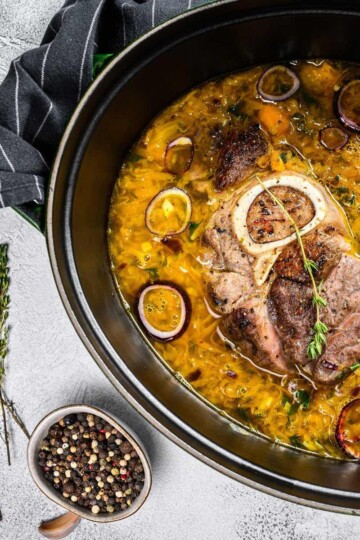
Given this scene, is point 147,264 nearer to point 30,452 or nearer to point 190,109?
point 190,109

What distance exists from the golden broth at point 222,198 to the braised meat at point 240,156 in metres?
0.06

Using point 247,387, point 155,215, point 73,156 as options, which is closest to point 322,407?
point 247,387

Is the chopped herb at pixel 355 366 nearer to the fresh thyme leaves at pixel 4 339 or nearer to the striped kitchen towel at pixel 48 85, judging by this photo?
the striped kitchen towel at pixel 48 85

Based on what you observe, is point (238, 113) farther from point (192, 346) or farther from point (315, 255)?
point (192, 346)

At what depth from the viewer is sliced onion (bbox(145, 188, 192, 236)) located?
3553 millimetres

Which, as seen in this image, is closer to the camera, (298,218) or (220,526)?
(298,218)

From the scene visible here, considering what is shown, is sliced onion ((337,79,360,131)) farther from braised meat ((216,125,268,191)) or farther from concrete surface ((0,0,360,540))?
concrete surface ((0,0,360,540))

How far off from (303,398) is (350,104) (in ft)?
5.33

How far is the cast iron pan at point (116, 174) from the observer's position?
307 centimetres

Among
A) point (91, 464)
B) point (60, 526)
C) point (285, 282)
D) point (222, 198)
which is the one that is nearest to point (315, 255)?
point (285, 282)

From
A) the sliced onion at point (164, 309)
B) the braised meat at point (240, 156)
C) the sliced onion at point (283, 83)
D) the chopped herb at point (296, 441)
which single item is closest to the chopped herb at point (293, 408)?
the chopped herb at point (296, 441)

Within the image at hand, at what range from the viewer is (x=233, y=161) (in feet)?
11.4

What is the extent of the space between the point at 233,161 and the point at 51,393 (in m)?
1.75

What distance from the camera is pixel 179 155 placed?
141 inches
